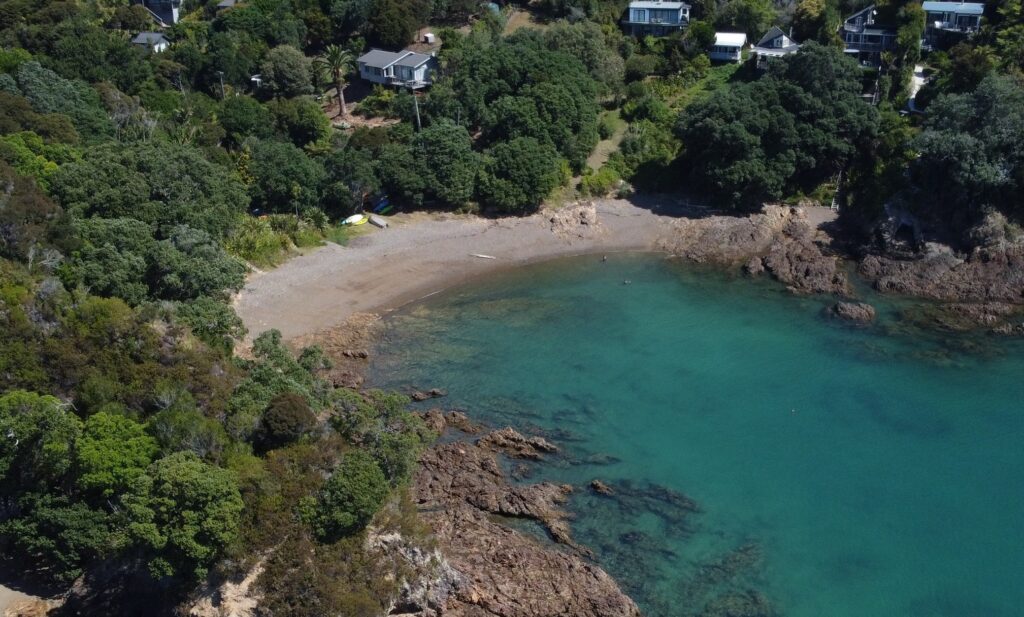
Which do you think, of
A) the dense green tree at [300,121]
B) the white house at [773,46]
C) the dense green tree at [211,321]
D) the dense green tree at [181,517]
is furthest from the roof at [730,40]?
the dense green tree at [181,517]

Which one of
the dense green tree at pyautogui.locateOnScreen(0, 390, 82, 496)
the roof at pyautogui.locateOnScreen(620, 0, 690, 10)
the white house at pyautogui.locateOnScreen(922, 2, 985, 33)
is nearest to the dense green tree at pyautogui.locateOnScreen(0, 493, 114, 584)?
the dense green tree at pyautogui.locateOnScreen(0, 390, 82, 496)

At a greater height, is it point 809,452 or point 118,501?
point 118,501

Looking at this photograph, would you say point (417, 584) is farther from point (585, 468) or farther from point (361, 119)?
point (361, 119)

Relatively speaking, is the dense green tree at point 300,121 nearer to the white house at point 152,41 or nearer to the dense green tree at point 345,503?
the white house at point 152,41

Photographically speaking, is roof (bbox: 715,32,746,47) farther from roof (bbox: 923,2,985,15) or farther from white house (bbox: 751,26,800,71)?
roof (bbox: 923,2,985,15)

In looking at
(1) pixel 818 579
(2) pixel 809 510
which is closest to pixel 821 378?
(2) pixel 809 510

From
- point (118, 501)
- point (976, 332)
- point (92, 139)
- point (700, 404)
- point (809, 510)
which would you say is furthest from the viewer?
point (92, 139)

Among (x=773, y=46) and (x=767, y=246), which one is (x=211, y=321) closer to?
(x=767, y=246)
